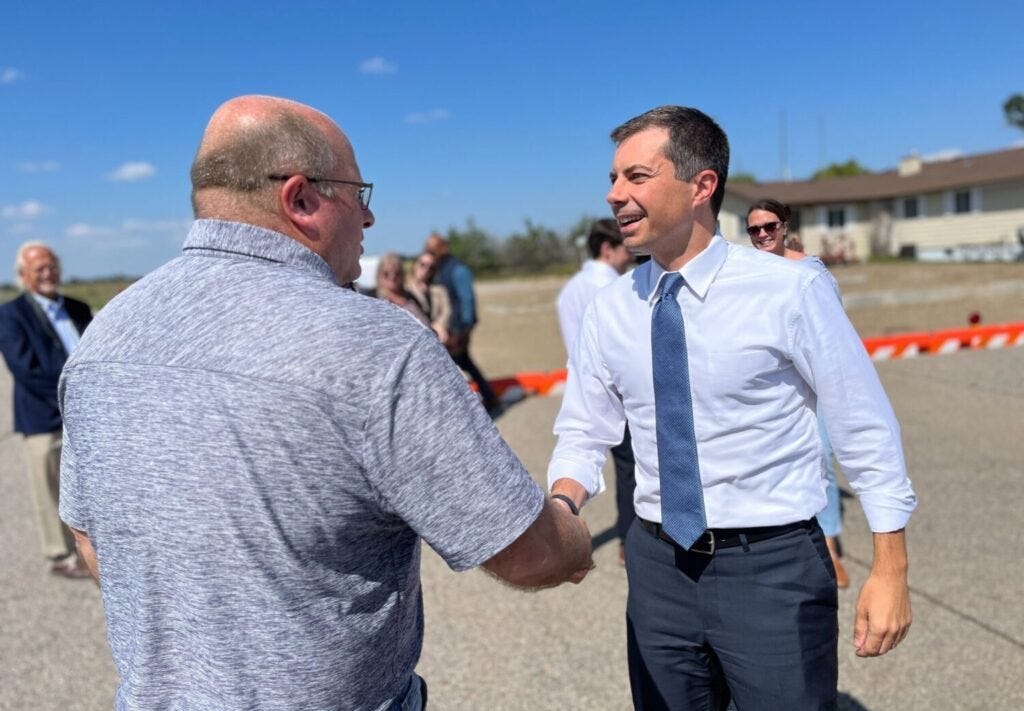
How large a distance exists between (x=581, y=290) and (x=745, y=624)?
3.14 meters

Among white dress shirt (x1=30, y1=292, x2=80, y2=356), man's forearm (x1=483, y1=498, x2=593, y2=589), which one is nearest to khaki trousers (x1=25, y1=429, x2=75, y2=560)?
white dress shirt (x1=30, y1=292, x2=80, y2=356)

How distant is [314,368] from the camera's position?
1.31 m

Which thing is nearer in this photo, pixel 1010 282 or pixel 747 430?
pixel 747 430

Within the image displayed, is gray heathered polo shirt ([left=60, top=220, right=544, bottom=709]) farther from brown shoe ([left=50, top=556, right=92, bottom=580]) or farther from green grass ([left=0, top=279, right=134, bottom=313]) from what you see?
green grass ([left=0, top=279, right=134, bottom=313])

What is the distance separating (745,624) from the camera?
212 centimetres

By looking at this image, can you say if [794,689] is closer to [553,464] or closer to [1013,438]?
[553,464]

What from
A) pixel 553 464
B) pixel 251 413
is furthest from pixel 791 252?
pixel 251 413

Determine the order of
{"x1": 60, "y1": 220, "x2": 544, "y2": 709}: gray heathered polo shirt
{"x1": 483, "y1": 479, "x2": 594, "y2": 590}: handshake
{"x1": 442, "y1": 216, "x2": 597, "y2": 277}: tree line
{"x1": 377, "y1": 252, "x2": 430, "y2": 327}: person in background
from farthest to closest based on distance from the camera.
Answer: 1. {"x1": 442, "y1": 216, "x2": 597, "y2": 277}: tree line
2. {"x1": 377, "y1": 252, "x2": 430, "y2": 327}: person in background
3. {"x1": 483, "y1": 479, "x2": 594, "y2": 590}: handshake
4. {"x1": 60, "y1": 220, "x2": 544, "y2": 709}: gray heathered polo shirt

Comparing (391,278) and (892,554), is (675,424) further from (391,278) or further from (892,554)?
(391,278)

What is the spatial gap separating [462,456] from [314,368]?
28cm

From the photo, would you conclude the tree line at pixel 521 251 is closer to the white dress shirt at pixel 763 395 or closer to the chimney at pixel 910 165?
the chimney at pixel 910 165

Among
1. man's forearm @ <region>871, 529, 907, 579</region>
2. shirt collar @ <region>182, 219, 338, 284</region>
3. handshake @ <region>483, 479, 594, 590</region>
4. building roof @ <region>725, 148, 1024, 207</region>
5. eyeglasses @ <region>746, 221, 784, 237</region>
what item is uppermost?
building roof @ <region>725, 148, 1024, 207</region>

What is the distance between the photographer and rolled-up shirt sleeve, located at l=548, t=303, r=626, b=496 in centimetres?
243

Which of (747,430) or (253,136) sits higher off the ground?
(253,136)
